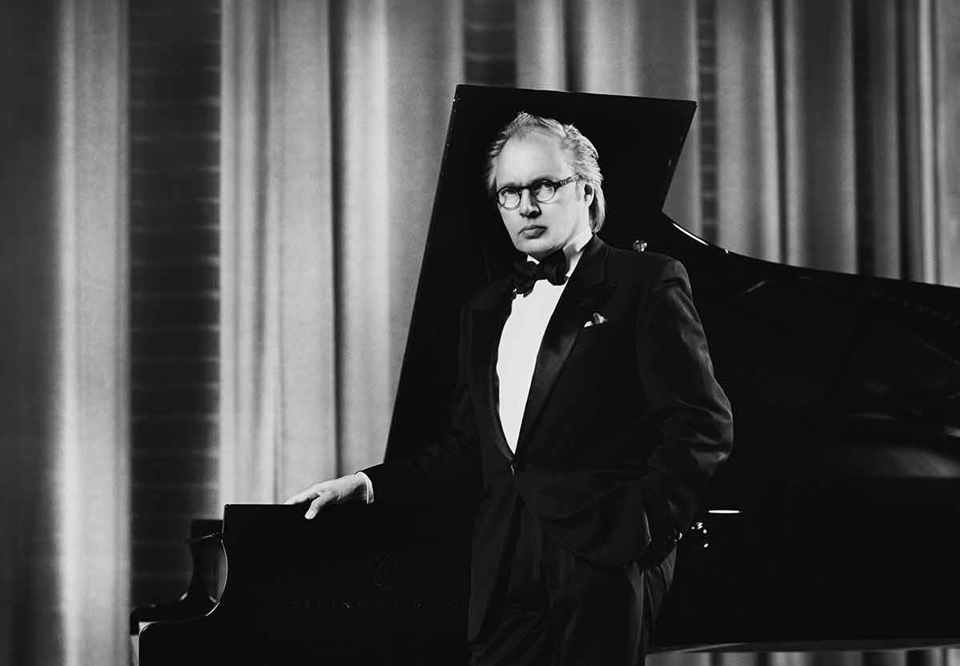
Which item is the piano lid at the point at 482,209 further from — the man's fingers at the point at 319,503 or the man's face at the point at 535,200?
the man's fingers at the point at 319,503

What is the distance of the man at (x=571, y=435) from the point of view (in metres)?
2.09

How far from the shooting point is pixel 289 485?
3.23 m

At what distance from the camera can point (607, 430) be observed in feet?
7.07

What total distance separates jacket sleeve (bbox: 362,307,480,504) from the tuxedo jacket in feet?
0.04

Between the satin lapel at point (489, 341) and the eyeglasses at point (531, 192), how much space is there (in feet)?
0.58

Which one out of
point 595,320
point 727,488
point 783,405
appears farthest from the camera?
point 783,405

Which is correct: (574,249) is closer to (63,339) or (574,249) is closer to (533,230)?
(533,230)

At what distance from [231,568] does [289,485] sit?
120 centimetres

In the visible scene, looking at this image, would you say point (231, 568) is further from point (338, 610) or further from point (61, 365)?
point (61, 365)

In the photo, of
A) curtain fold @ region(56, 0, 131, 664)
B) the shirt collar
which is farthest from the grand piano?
curtain fold @ region(56, 0, 131, 664)

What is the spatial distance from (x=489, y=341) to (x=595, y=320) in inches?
9.6

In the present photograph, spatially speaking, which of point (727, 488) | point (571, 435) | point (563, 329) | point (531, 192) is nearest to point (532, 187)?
point (531, 192)

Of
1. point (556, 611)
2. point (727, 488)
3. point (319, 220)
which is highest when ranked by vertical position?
point (319, 220)

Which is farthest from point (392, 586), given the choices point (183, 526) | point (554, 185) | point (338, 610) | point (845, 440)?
point (183, 526)
